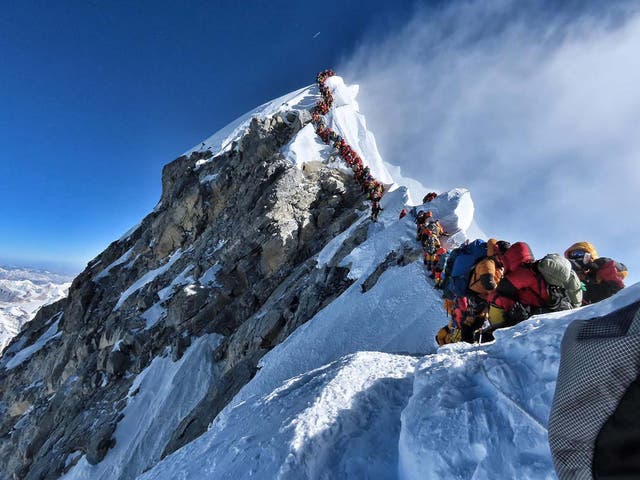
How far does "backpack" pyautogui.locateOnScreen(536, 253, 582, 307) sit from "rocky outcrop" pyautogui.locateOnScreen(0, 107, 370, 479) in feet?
30.0

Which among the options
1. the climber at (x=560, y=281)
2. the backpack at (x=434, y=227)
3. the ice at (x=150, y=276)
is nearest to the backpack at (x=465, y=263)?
the climber at (x=560, y=281)

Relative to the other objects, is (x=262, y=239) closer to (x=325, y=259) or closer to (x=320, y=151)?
(x=325, y=259)

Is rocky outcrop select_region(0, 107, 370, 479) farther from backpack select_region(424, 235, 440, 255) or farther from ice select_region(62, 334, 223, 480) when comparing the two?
backpack select_region(424, 235, 440, 255)

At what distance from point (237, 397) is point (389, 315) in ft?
19.7

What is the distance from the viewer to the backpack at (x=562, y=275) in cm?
505

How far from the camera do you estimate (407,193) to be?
17.5 metres

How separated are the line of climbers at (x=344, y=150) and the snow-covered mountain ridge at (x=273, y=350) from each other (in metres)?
0.85

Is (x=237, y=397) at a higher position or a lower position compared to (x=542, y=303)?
lower

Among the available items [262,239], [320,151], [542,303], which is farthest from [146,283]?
[542,303]

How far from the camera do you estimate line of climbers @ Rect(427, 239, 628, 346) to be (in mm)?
5211

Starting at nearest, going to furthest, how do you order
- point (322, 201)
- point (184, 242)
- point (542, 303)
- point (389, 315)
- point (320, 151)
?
point (542, 303) < point (389, 315) < point (322, 201) < point (320, 151) < point (184, 242)

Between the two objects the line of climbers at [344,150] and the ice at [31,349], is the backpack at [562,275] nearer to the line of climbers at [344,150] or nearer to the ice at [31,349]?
the line of climbers at [344,150]

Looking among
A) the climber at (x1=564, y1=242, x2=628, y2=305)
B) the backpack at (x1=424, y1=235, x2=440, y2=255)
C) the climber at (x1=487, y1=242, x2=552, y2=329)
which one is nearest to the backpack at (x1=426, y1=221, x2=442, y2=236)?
the backpack at (x1=424, y1=235, x2=440, y2=255)

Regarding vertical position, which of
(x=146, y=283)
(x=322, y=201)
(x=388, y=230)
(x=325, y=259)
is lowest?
(x=146, y=283)
